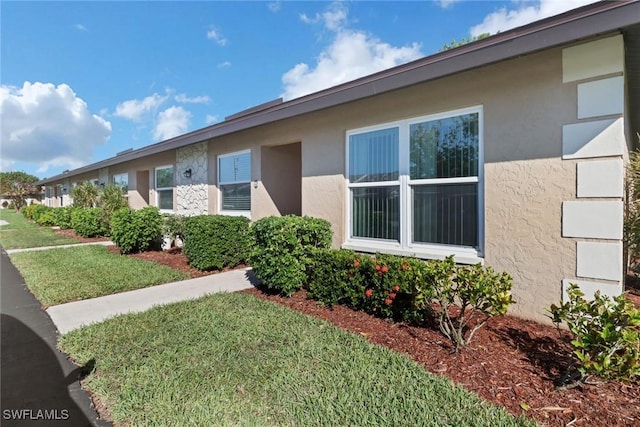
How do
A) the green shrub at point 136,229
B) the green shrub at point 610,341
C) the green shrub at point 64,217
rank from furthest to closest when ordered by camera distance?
the green shrub at point 64,217 < the green shrub at point 136,229 < the green shrub at point 610,341

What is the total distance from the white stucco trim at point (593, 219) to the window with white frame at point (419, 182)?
1.05 meters

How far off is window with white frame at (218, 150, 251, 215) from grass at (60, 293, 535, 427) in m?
5.05

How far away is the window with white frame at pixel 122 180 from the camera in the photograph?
15368 mm

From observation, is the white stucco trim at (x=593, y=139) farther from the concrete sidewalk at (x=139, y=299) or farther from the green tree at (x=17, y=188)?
the green tree at (x=17, y=188)

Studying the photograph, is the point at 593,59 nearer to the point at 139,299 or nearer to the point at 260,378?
the point at 260,378

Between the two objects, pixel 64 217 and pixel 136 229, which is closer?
pixel 136 229

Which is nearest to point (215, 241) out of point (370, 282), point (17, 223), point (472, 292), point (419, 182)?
point (370, 282)

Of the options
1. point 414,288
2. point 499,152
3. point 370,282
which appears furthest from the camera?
point 370,282

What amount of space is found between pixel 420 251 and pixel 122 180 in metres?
16.2

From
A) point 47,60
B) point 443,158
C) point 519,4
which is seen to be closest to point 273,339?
point 443,158

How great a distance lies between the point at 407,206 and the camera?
5.29m

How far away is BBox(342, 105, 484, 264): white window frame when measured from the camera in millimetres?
4539

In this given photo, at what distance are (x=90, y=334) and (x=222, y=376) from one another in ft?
7.33

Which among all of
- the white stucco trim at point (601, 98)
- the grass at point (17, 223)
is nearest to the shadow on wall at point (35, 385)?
the white stucco trim at point (601, 98)
